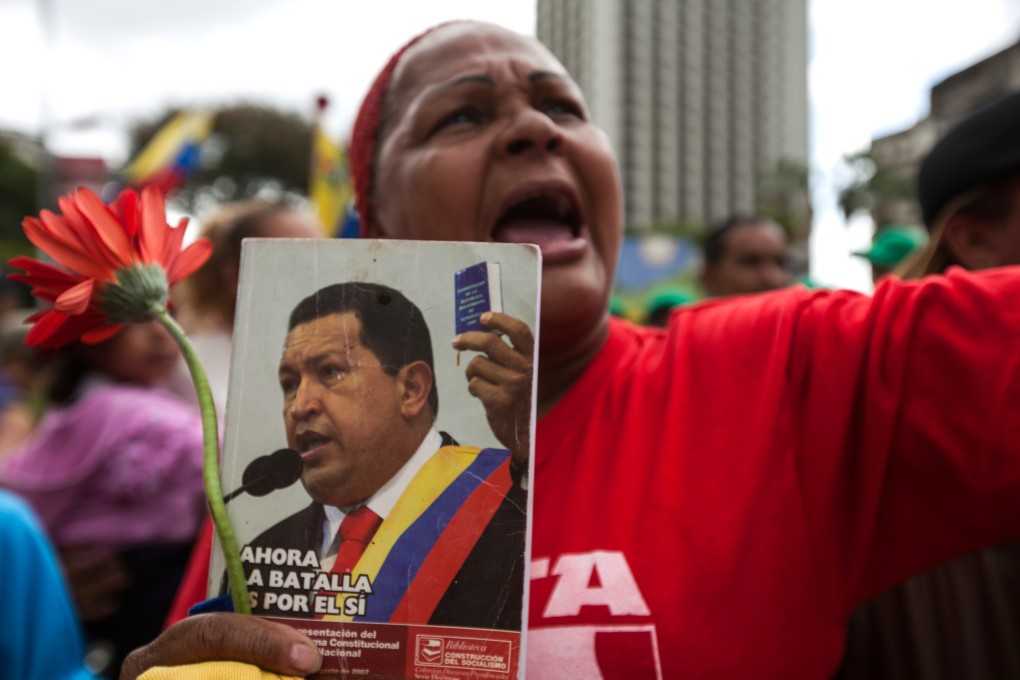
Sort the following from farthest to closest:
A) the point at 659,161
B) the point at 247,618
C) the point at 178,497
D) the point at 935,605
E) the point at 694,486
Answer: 1. the point at 659,161
2. the point at 178,497
3. the point at 935,605
4. the point at 694,486
5. the point at 247,618

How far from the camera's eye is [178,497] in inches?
108

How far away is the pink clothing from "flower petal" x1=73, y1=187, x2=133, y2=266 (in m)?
1.85

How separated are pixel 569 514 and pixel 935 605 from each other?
0.79 m

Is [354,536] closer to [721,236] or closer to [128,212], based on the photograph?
[128,212]

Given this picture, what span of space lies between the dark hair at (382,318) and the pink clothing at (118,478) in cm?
194

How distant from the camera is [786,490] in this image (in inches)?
43.6

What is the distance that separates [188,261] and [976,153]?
1.26 metres

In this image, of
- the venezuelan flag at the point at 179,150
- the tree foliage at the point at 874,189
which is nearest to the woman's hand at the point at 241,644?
the venezuelan flag at the point at 179,150

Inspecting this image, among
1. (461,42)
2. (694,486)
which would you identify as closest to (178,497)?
(461,42)

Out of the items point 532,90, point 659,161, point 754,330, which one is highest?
point 659,161

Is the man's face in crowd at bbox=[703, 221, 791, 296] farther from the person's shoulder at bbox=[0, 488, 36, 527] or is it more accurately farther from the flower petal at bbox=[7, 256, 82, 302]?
the flower petal at bbox=[7, 256, 82, 302]

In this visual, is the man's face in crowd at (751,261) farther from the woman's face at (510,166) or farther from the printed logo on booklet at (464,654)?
the printed logo on booklet at (464,654)

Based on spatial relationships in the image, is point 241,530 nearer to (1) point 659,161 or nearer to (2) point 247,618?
(2) point 247,618

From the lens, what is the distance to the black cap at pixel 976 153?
1368 mm
